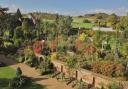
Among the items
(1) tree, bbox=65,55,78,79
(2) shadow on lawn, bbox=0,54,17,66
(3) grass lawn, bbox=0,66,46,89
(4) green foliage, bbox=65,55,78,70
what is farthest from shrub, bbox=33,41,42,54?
(4) green foliage, bbox=65,55,78,70

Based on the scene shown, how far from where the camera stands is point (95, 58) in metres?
37.2

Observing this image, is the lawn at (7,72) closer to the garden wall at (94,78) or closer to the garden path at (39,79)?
the garden path at (39,79)

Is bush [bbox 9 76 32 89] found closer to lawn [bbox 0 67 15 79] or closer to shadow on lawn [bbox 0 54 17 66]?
lawn [bbox 0 67 15 79]

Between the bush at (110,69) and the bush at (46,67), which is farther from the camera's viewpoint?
the bush at (46,67)

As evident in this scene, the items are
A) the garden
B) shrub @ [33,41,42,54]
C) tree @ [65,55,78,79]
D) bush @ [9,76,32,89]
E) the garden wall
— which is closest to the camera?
the garden wall

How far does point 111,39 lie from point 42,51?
412 inches

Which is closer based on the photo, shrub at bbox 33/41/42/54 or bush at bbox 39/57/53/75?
bush at bbox 39/57/53/75

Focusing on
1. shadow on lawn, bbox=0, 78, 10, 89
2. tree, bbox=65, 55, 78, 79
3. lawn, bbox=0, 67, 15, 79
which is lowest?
shadow on lawn, bbox=0, 78, 10, 89

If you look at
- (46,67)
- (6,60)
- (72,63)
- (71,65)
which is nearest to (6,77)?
(46,67)

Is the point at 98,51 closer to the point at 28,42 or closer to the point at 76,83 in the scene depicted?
the point at 76,83

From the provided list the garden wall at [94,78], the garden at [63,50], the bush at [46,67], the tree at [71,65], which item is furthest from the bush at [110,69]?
the bush at [46,67]

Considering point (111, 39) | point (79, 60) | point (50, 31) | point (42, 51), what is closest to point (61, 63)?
point (79, 60)

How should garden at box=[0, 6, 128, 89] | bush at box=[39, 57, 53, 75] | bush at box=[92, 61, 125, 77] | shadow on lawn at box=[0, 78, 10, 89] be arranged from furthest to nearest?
bush at box=[39, 57, 53, 75], garden at box=[0, 6, 128, 89], shadow on lawn at box=[0, 78, 10, 89], bush at box=[92, 61, 125, 77]

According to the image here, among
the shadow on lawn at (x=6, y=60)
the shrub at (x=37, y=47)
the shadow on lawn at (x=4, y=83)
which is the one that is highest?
the shrub at (x=37, y=47)
